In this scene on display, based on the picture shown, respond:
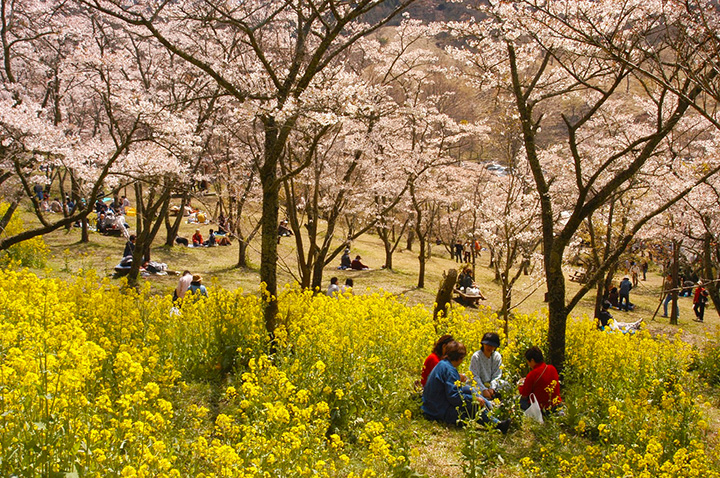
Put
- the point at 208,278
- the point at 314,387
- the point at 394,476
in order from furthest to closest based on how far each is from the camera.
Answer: the point at 208,278 → the point at 314,387 → the point at 394,476

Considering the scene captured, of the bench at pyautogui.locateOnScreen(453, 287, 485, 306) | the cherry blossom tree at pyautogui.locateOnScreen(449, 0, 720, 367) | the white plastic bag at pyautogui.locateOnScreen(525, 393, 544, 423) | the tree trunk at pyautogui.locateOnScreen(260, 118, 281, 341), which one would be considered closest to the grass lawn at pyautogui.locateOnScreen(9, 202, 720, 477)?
the bench at pyautogui.locateOnScreen(453, 287, 485, 306)

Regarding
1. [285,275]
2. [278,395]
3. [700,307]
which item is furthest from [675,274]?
[278,395]

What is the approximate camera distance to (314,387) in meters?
5.14

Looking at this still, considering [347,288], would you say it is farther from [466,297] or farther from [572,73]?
[466,297]

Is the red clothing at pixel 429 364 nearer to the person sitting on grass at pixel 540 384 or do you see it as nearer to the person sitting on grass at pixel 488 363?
the person sitting on grass at pixel 488 363

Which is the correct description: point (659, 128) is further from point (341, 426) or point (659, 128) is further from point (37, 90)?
point (37, 90)

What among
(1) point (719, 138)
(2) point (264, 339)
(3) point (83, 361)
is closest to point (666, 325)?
(1) point (719, 138)

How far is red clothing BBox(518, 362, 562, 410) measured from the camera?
614 cm

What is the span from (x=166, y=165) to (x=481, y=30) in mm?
7276

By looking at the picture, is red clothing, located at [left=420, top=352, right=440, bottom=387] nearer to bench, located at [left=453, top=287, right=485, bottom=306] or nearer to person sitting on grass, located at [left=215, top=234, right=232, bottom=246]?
bench, located at [left=453, top=287, right=485, bottom=306]

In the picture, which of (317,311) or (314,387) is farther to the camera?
(317,311)

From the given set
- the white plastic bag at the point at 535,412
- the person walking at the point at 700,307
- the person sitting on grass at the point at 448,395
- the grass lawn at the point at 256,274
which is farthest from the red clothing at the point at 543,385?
the person walking at the point at 700,307

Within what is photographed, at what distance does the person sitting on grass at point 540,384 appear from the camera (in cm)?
615

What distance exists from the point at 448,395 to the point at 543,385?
127 centimetres
